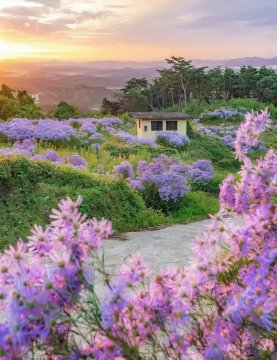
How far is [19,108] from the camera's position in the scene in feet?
104

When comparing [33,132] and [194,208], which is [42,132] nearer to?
[33,132]

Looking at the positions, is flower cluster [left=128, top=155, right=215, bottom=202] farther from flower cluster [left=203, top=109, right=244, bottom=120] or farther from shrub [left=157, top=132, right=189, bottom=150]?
flower cluster [left=203, top=109, right=244, bottom=120]

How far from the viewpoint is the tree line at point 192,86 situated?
6194 cm

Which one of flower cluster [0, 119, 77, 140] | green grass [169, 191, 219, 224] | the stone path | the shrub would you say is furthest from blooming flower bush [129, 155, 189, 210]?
the shrub

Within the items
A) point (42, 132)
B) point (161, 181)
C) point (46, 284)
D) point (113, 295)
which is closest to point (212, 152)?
point (42, 132)

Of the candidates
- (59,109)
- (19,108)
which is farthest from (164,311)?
(59,109)

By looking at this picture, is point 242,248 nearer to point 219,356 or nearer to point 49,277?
point 219,356

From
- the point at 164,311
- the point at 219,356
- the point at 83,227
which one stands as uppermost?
the point at 83,227

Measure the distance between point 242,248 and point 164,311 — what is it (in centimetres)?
45

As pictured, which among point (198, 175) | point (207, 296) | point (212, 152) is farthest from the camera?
point (212, 152)

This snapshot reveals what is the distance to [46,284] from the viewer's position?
6.62 feet

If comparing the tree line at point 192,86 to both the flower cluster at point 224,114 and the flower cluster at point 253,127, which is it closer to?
the flower cluster at point 224,114

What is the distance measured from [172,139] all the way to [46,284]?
927 inches

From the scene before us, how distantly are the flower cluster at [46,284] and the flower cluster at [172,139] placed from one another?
22.9 metres
